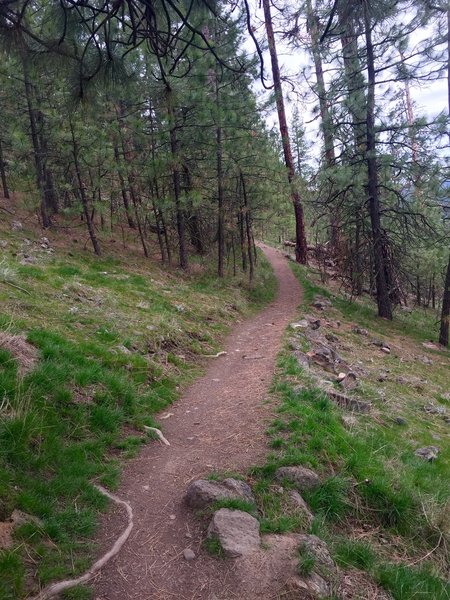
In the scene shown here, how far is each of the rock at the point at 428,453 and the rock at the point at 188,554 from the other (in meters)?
3.76

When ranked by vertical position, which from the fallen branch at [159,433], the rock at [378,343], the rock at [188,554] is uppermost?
the fallen branch at [159,433]

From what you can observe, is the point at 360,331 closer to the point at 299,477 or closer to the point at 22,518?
the point at 299,477

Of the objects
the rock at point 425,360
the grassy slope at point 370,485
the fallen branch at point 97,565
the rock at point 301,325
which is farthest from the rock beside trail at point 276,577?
the rock at point 425,360

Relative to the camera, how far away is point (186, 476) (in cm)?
426

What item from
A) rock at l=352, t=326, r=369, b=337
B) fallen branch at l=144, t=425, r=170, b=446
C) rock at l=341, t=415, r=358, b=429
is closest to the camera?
fallen branch at l=144, t=425, r=170, b=446

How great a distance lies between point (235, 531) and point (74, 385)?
2611 millimetres

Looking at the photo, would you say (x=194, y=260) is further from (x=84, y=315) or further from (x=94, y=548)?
(x=94, y=548)

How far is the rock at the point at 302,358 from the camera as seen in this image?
755 centimetres

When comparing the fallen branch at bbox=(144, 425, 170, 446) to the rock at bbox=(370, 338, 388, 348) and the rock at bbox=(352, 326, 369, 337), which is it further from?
the rock at bbox=(352, 326, 369, 337)

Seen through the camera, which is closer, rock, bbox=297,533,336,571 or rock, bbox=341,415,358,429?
rock, bbox=297,533,336,571

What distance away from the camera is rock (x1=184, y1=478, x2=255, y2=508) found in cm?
371

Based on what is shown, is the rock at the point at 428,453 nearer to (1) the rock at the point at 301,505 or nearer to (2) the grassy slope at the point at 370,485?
(2) the grassy slope at the point at 370,485

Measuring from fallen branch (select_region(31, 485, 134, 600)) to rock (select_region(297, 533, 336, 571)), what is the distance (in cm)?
135

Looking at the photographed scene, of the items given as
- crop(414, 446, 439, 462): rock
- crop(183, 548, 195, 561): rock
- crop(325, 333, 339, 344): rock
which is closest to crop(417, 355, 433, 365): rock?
crop(325, 333, 339, 344): rock
